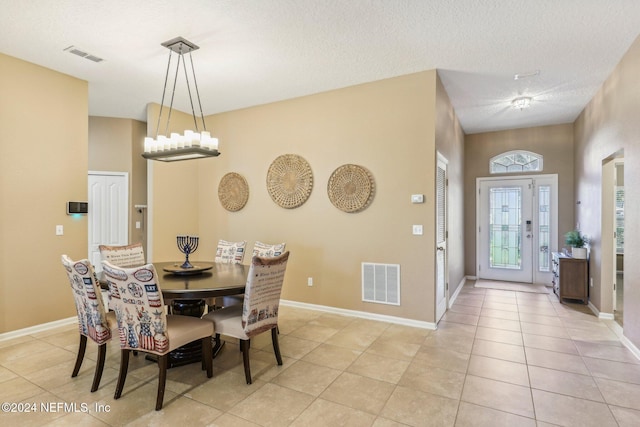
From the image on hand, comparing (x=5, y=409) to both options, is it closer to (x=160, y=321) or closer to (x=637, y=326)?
(x=160, y=321)

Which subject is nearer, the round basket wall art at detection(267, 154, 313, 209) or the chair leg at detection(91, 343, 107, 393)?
the chair leg at detection(91, 343, 107, 393)

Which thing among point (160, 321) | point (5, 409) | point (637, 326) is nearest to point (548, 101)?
point (637, 326)

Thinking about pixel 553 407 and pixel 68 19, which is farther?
pixel 68 19

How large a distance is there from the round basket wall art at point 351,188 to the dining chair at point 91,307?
281cm

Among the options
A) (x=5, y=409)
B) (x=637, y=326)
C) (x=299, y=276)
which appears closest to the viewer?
(x=5, y=409)

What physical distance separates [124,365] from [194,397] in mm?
539

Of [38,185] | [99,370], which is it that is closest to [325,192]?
[99,370]

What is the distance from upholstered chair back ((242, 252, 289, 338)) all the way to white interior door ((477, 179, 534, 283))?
18.1 feet

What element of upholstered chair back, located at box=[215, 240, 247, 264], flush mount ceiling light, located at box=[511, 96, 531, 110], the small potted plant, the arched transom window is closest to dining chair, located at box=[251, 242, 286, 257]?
upholstered chair back, located at box=[215, 240, 247, 264]

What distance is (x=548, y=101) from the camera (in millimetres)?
5023

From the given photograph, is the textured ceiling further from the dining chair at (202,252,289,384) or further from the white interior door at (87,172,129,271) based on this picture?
the dining chair at (202,252,289,384)

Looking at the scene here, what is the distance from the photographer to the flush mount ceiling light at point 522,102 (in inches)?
191

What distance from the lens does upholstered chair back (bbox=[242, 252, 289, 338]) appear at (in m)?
2.61

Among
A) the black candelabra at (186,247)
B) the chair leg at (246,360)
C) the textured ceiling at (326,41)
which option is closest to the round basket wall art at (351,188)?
the textured ceiling at (326,41)
